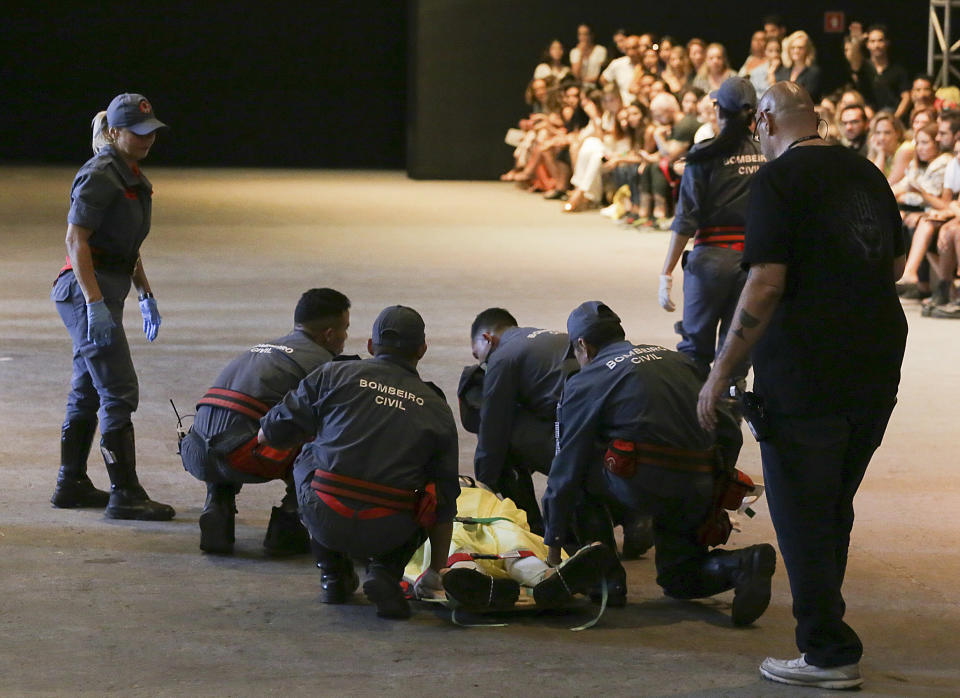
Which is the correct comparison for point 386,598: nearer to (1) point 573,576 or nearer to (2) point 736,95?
(1) point 573,576

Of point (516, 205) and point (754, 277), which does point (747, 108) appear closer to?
point (754, 277)

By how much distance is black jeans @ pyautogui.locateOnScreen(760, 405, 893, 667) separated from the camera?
149 inches

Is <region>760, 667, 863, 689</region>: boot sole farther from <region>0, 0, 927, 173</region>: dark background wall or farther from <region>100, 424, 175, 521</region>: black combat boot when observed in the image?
<region>0, 0, 927, 173</region>: dark background wall

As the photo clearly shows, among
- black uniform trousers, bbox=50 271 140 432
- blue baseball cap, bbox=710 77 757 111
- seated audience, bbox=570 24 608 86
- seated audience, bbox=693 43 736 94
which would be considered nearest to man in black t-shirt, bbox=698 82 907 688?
black uniform trousers, bbox=50 271 140 432

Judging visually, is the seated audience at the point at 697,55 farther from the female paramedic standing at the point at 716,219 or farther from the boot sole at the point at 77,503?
the boot sole at the point at 77,503

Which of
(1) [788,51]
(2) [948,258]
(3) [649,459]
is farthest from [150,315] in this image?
(1) [788,51]

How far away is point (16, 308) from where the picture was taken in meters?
10.2

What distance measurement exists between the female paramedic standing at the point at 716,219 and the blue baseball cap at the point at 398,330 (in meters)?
2.45

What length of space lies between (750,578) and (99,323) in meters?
2.53

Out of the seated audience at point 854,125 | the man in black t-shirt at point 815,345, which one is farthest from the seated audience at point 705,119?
the man in black t-shirt at point 815,345

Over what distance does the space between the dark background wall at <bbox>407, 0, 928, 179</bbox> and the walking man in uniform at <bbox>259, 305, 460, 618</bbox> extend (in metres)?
17.2

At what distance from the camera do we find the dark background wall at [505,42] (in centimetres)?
2055

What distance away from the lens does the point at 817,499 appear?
380 centimetres

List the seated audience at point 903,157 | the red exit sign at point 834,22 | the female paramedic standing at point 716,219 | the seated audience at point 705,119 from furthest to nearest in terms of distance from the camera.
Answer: the red exit sign at point 834,22 → the seated audience at point 705,119 → the seated audience at point 903,157 → the female paramedic standing at point 716,219
